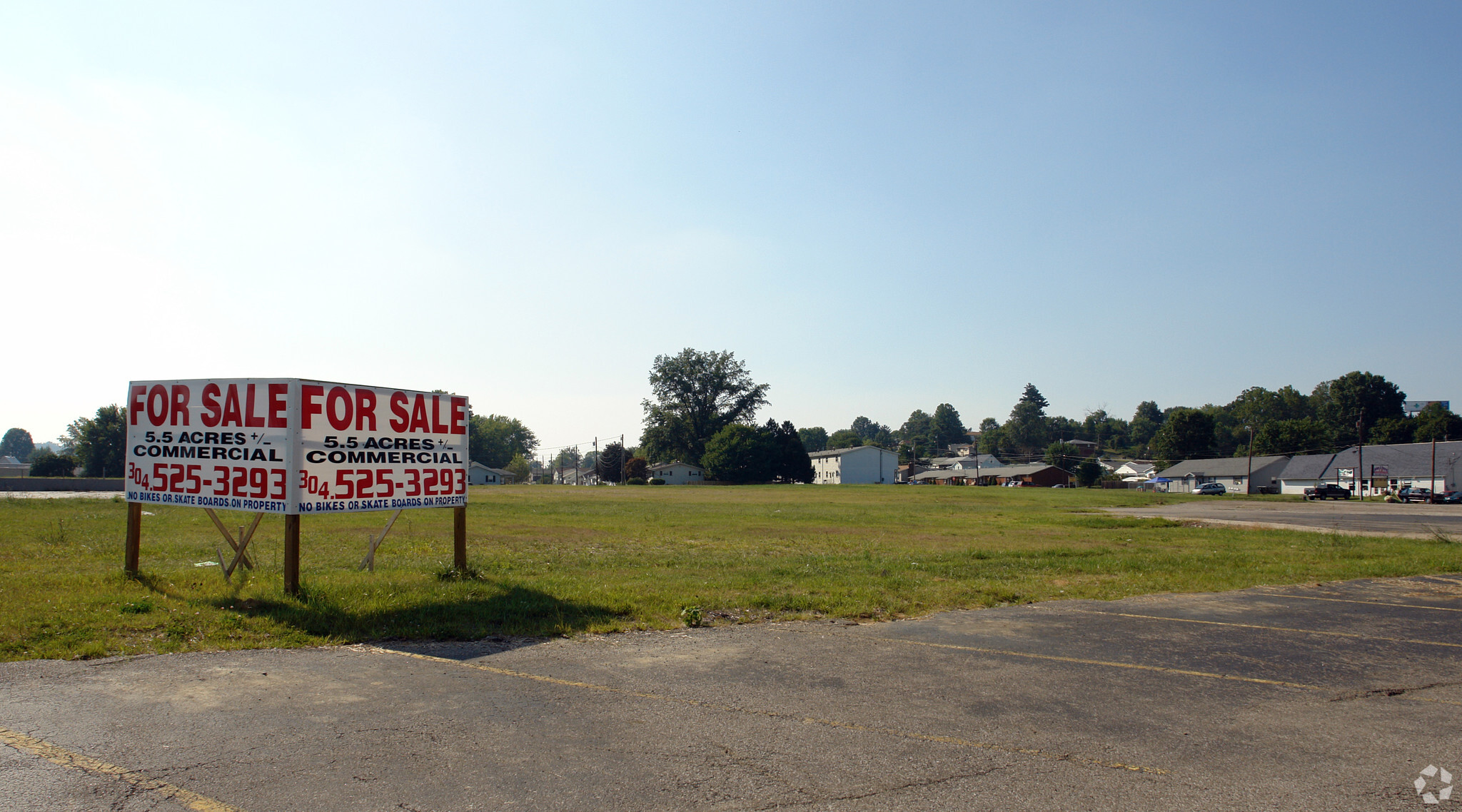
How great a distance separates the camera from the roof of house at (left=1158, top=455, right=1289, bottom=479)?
4144 inches

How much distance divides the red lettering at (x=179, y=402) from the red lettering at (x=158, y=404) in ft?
0.53

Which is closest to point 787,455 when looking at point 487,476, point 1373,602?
point 487,476

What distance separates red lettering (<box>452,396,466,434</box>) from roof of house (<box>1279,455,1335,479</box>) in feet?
361

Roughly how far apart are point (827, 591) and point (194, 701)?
28.3 ft

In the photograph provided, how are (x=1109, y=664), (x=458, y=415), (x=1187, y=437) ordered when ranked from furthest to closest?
(x=1187, y=437) → (x=458, y=415) → (x=1109, y=664)

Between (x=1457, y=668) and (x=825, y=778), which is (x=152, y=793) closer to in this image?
(x=825, y=778)

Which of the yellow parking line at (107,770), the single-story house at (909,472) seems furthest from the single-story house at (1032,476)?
the yellow parking line at (107,770)

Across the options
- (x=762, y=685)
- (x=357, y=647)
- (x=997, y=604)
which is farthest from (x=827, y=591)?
(x=357, y=647)

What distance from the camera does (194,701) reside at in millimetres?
6742

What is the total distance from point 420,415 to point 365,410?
38.9 inches

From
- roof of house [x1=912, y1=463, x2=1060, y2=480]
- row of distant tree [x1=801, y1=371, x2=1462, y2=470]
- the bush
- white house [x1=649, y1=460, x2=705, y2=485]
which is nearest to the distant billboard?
row of distant tree [x1=801, y1=371, x2=1462, y2=470]

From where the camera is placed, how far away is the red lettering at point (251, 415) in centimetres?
1155

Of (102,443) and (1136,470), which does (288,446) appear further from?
(1136,470)

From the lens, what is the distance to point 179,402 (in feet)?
40.7
